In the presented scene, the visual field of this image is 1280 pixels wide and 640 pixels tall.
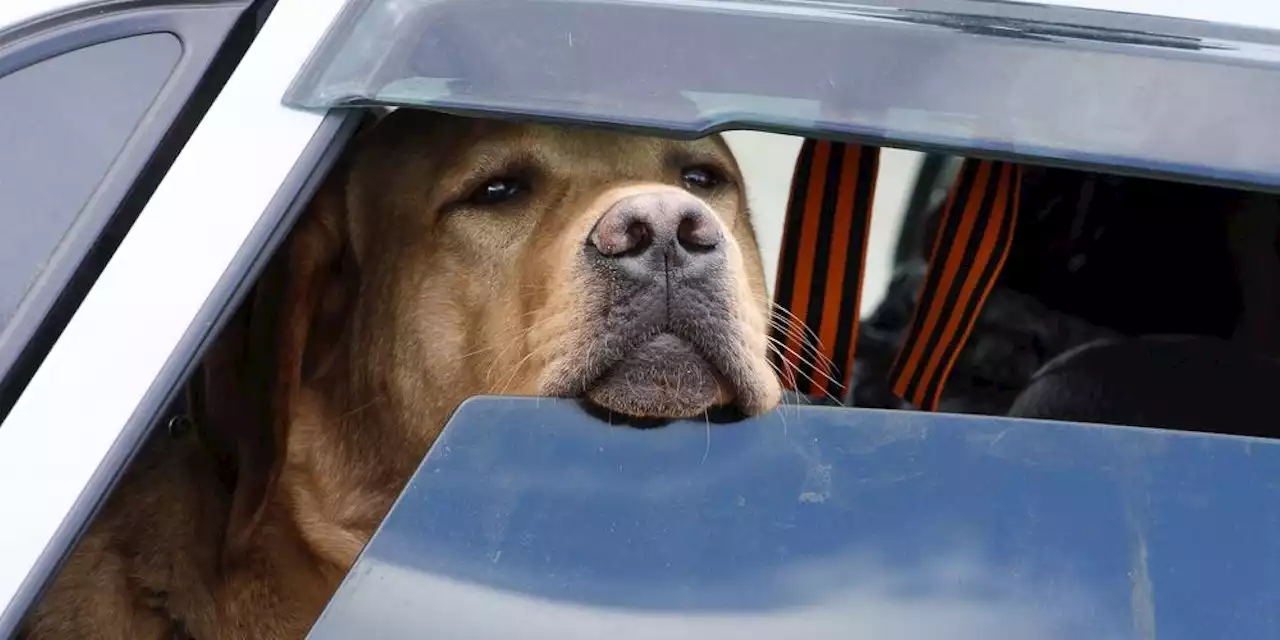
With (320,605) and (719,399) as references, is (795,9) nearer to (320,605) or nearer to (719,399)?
(719,399)

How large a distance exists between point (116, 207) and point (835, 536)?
833 mm

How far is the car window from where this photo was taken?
1.38 meters

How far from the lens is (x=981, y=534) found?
51.4 inches

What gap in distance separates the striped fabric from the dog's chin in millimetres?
335

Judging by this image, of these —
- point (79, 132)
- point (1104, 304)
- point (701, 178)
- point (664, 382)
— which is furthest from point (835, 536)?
point (1104, 304)

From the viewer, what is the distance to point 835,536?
129 centimetres

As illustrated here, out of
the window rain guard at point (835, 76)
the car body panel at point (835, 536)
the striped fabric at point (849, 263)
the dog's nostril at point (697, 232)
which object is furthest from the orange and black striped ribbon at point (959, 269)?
the car body panel at point (835, 536)

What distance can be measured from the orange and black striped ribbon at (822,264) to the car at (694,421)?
0.64 metres

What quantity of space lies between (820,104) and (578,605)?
0.57 m

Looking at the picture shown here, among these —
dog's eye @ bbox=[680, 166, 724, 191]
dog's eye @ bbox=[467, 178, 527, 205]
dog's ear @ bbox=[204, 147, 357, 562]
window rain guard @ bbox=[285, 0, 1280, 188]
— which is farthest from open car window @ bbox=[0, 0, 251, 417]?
dog's eye @ bbox=[680, 166, 724, 191]

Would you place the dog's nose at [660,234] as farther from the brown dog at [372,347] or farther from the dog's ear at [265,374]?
the dog's ear at [265,374]

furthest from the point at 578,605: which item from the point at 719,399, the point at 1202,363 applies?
the point at 1202,363

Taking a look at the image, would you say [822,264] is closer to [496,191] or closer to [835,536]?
[496,191]

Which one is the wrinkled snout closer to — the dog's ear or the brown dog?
the brown dog
